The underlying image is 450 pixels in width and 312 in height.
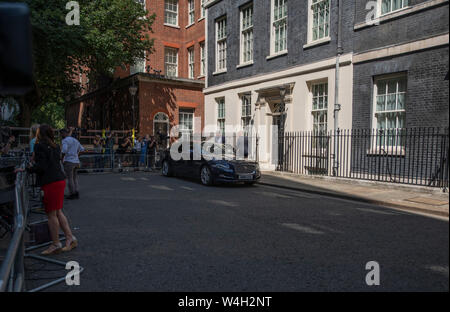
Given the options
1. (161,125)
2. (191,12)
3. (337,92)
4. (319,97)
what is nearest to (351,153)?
(337,92)

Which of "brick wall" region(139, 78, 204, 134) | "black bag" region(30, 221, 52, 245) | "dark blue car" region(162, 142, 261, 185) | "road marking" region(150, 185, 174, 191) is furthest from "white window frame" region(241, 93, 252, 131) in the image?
"black bag" region(30, 221, 52, 245)

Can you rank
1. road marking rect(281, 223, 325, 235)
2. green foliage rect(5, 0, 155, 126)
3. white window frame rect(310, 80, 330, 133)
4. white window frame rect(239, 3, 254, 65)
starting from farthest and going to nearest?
white window frame rect(239, 3, 254, 65) < green foliage rect(5, 0, 155, 126) < white window frame rect(310, 80, 330, 133) < road marking rect(281, 223, 325, 235)

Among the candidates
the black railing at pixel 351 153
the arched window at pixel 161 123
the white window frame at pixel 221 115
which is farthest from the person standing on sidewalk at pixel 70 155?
the arched window at pixel 161 123

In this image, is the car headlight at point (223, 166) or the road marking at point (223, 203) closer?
the road marking at point (223, 203)

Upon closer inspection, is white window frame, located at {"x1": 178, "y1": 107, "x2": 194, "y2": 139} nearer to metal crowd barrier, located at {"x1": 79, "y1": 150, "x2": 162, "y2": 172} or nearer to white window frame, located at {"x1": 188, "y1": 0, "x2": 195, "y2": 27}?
white window frame, located at {"x1": 188, "y1": 0, "x2": 195, "y2": 27}

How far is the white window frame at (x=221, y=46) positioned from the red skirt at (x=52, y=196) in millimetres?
16000

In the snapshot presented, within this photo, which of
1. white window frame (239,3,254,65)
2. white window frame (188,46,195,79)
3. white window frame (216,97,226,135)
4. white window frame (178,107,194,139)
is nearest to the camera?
Answer: white window frame (239,3,254,65)

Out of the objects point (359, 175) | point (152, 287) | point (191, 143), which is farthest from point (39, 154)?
point (359, 175)

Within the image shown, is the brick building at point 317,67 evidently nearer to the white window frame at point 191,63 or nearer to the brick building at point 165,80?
the brick building at point 165,80

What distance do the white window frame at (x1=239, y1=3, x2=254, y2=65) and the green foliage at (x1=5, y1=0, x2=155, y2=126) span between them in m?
7.02

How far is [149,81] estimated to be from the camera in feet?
75.0

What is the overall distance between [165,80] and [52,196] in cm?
1969

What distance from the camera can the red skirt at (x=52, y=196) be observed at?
15.0 ft

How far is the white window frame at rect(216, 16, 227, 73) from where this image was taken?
19.7m
